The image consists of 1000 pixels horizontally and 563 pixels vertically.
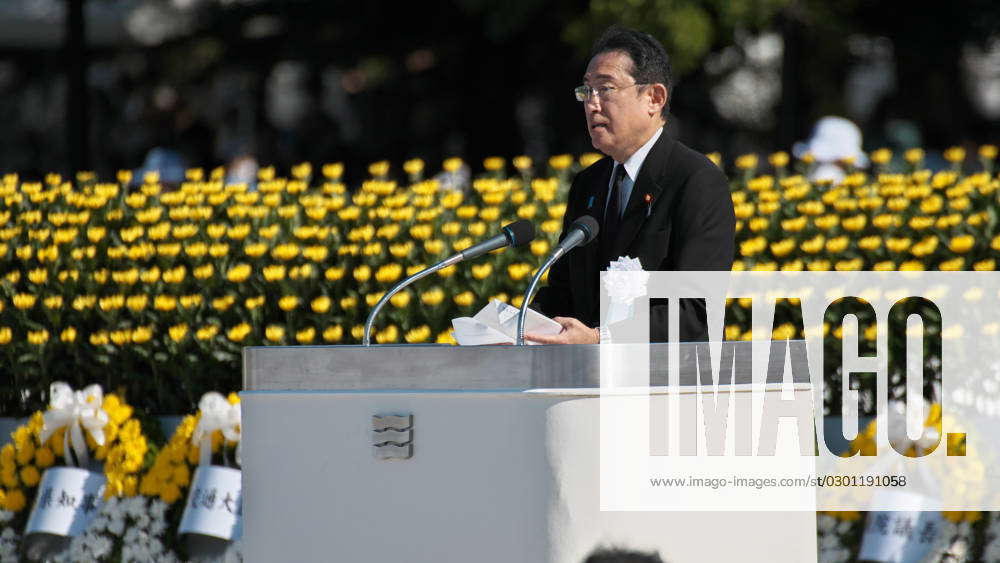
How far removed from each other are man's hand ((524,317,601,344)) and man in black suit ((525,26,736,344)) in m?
0.11

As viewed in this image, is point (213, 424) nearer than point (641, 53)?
No

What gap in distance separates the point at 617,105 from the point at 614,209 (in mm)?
312

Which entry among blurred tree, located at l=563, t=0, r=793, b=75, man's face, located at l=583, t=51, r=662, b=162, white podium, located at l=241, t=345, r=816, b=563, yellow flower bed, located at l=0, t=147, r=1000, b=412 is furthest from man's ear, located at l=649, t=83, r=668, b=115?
blurred tree, located at l=563, t=0, r=793, b=75

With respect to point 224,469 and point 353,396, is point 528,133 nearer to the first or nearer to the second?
point 224,469

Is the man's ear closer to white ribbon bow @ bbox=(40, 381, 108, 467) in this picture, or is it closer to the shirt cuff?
the shirt cuff

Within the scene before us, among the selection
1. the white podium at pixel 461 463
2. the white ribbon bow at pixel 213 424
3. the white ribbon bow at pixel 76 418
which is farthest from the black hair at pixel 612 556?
the white ribbon bow at pixel 76 418

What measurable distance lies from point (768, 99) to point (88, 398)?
12.4 m

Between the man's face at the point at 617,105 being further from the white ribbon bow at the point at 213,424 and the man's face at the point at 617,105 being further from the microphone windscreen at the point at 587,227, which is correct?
the white ribbon bow at the point at 213,424

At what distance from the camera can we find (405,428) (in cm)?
380

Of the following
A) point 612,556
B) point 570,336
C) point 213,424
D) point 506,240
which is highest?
point 506,240

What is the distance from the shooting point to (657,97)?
445cm

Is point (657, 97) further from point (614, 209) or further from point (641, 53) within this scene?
point (614, 209)

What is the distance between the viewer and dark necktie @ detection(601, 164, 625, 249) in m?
4.53

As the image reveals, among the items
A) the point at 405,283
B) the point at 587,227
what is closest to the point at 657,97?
the point at 587,227
